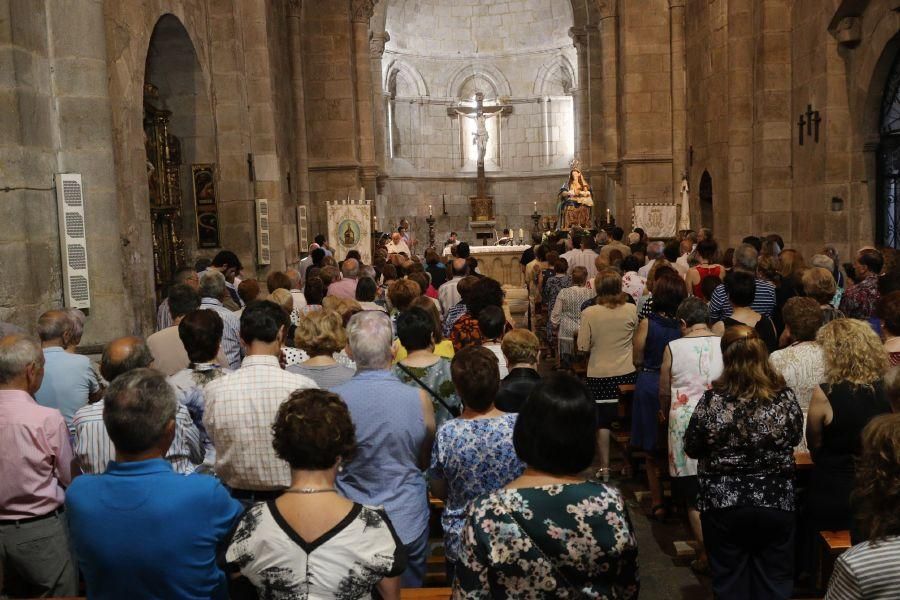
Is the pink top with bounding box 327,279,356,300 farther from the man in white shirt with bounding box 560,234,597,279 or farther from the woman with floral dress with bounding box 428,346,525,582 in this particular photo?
the woman with floral dress with bounding box 428,346,525,582

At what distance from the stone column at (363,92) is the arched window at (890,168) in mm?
12124

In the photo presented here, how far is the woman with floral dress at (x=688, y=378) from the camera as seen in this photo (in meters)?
5.48

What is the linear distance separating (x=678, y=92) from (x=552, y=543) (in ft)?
63.9

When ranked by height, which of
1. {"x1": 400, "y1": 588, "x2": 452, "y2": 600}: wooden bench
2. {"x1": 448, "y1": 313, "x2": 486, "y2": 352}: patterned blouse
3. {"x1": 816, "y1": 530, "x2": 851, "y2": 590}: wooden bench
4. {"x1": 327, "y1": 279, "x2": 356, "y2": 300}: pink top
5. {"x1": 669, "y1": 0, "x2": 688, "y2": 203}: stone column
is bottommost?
{"x1": 816, "y1": 530, "x2": 851, "y2": 590}: wooden bench

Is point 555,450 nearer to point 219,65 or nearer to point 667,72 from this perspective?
point 219,65

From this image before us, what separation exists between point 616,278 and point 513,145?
23.7 m

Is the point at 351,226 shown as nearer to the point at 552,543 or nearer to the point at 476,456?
the point at 476,456

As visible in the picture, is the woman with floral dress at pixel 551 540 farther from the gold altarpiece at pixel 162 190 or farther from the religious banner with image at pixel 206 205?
the religious banner with image at pixel 206 205

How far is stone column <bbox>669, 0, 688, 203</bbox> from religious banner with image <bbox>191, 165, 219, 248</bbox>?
11.0 meters

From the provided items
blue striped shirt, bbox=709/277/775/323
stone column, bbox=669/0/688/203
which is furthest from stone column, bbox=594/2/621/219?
blue striped shirt, bbox=709/277/775/323

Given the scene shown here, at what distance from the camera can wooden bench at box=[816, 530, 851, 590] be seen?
4.37m

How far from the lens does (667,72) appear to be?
20875 millimetres

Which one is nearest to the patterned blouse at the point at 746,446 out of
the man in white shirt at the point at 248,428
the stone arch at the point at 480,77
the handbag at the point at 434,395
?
the handbag at the point at 434,395

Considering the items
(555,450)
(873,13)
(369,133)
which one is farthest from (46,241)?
(369,133)
